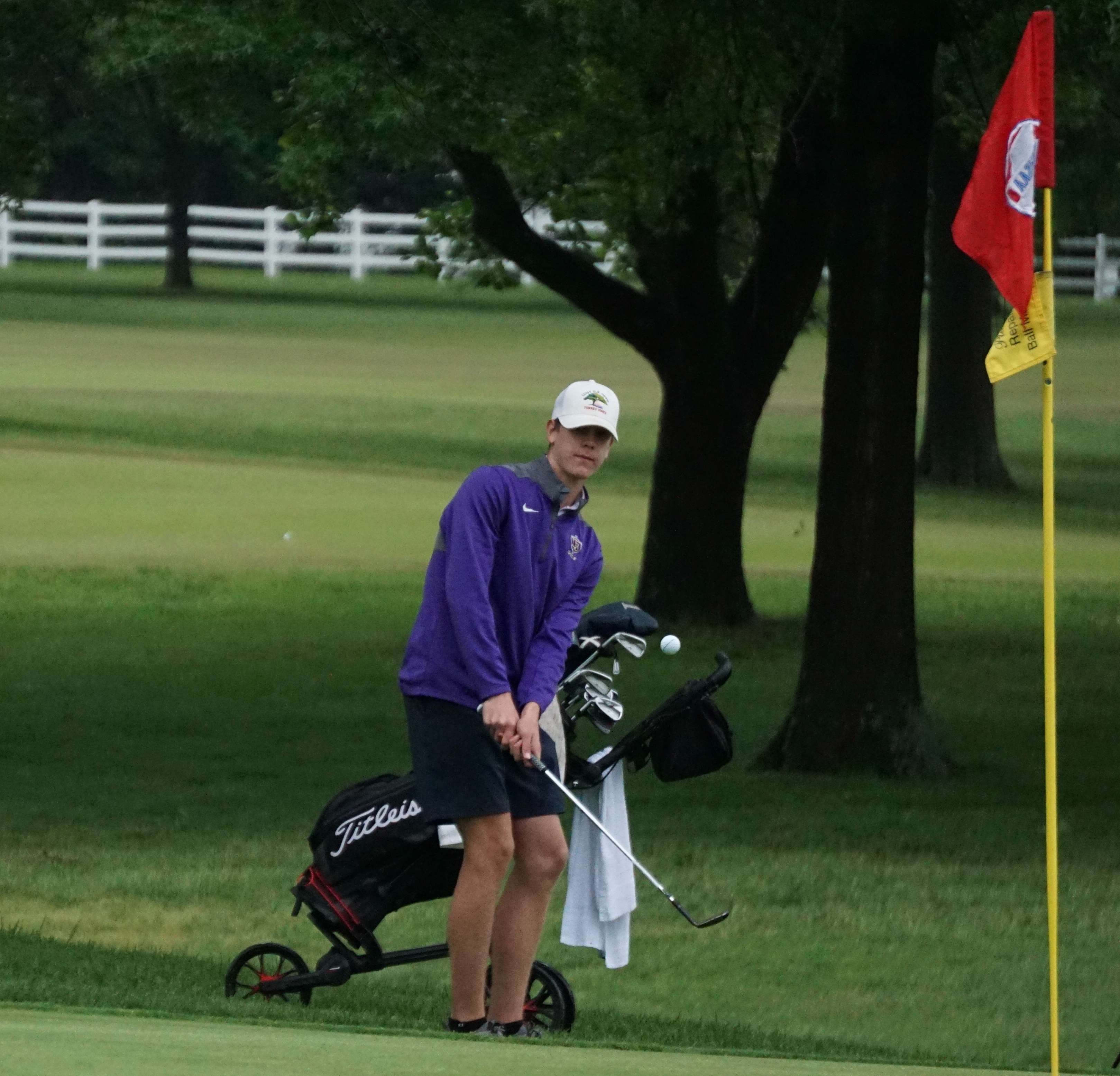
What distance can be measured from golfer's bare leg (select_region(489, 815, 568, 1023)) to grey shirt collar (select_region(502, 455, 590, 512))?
836mm

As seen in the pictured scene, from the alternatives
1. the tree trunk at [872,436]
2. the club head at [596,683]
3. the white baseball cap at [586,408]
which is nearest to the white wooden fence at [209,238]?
the tree trunk at [872,436]

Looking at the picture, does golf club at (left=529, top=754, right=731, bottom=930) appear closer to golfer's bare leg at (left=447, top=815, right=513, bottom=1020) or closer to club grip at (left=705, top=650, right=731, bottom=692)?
golfer's bare leg at (left=447, top=815, right=513, bottom=1020)

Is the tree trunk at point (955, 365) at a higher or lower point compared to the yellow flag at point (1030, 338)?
lower

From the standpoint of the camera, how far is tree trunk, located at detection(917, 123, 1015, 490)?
101ft

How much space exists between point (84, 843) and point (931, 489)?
2137 cm

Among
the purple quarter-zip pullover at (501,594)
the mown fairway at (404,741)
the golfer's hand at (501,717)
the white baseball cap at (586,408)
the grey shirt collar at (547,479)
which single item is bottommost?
the mown fairway at (404,741)

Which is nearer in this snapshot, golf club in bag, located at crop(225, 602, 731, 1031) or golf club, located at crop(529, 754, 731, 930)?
golf club, located at crop(529, 754, 731, 930)

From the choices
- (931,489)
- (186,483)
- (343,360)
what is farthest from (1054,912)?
(343,360)

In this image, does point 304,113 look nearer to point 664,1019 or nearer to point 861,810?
point 861,810

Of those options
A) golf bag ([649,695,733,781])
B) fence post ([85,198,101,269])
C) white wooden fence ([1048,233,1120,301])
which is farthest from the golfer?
fence post ([85,198,101,269])

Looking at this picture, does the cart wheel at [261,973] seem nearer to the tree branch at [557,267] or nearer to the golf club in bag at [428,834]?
the golf club in bag at [428,834]

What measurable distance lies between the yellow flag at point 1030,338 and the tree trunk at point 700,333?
1022cm

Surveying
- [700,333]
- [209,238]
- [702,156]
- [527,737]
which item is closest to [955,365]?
[700,333]

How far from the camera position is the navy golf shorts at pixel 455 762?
653 cm
